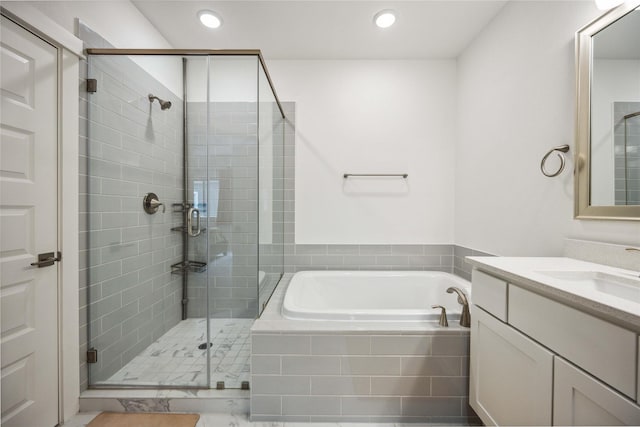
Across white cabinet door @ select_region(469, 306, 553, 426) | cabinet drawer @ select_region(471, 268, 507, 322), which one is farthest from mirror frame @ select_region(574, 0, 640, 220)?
white cabinet door @ select_region(469, 306, 553, 426)

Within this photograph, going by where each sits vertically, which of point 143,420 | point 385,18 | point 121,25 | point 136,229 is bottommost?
point 143,420

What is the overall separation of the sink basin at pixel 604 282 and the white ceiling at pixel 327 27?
184 cm

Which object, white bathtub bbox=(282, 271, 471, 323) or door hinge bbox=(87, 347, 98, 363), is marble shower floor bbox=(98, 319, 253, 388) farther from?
white bathtub bbox=(282, 271, 471, 323)

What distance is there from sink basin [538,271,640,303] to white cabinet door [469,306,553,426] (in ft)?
0.96

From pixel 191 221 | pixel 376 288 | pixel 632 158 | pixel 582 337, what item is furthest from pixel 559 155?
pixel 191 221

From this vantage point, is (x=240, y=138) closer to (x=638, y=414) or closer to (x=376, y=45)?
(x=376, y=45)

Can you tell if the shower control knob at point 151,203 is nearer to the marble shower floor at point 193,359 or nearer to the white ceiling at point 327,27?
the marble shower floor at point 193,359

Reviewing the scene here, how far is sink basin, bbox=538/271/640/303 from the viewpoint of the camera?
96cm

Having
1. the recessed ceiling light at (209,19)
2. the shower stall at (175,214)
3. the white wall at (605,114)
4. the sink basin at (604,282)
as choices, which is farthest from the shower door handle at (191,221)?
the white wall at (605,114)

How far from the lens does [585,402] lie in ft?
2.54

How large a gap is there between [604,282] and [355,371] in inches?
46.6

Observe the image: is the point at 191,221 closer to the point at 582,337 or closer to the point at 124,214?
the point at 124,214

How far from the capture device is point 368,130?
97.8 inches

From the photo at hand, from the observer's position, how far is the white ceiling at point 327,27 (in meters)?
1.83
